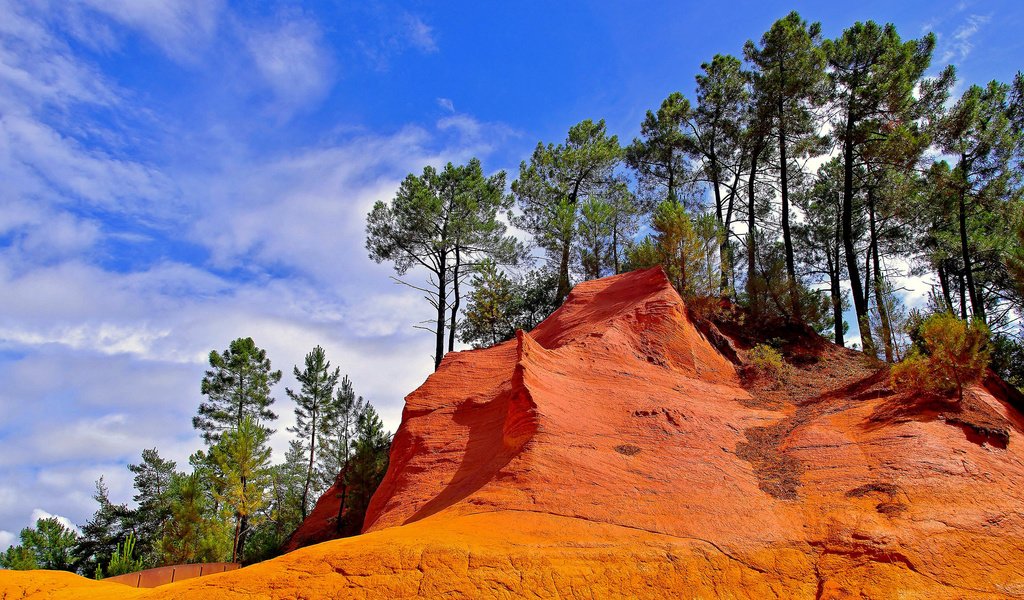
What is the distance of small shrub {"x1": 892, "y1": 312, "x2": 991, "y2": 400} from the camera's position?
39.6 feet

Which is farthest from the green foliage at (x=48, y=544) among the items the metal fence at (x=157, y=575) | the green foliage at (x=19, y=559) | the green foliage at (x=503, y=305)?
the green foliage at (x=503, y=305)

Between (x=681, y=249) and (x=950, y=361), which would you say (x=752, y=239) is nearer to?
(x=681, y=249)

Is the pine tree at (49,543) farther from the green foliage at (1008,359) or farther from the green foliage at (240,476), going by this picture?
the green foliage at (1008,359)

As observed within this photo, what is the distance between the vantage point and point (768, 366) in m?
18.0

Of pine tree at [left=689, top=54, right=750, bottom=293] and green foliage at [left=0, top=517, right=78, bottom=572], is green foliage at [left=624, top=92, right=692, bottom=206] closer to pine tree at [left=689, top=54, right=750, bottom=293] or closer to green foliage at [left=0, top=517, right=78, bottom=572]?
pine tree at [left=689, top=54, right=750, bottom=293]

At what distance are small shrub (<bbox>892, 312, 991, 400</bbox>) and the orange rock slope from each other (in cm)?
40

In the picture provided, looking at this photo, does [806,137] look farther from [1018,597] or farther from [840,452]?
[1018,597]

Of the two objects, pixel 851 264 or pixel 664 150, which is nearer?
pixel 851 264

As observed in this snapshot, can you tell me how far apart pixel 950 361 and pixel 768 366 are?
604 centimetres

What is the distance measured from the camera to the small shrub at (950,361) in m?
12.1

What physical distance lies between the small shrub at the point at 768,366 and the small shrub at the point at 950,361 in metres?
5.15

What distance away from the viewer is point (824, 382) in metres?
17.5

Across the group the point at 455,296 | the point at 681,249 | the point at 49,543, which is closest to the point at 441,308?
the point at 455,296

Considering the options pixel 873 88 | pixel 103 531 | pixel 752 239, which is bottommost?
pixel 103 531
